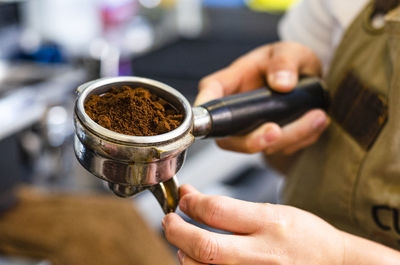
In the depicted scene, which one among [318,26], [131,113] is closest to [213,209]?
[131,113]

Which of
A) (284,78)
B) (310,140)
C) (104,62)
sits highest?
(284,78)

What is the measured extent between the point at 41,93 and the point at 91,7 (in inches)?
40.5

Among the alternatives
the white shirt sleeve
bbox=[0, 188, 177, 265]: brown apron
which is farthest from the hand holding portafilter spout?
bbox=[0, 188, 177, 265]: brown apron

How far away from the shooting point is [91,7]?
7.72ft

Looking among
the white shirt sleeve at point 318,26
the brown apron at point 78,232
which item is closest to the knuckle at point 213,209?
the white shirt sleeve at point 318,26

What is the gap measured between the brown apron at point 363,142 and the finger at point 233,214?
194 mm

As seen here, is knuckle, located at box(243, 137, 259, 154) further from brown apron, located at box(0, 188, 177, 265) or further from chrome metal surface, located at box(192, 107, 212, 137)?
brown apron, located at box(0, 188, 177, 265)

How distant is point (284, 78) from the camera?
62 centimetres

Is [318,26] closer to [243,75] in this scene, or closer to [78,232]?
[243,75]

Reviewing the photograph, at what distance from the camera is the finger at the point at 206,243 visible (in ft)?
1.34

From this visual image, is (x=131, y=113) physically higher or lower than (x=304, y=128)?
higher

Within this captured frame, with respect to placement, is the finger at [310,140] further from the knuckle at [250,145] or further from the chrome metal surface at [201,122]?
the chrome metal surface at [201,122]

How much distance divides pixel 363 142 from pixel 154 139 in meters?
0.32

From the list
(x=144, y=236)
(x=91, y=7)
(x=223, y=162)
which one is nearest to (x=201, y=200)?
(x=144, y=236)
